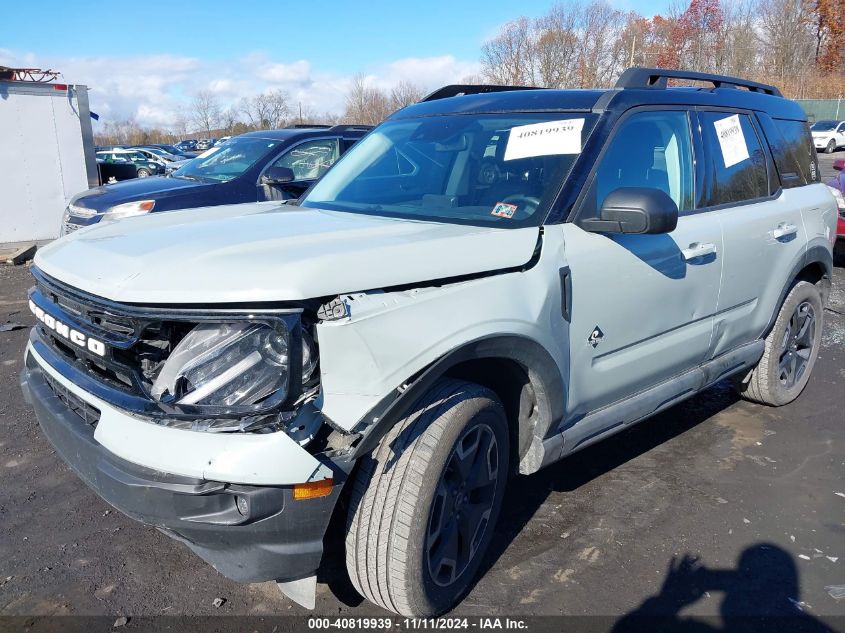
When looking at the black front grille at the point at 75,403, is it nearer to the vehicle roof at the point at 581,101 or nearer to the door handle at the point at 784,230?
the vehicle roof at the point at 581,101

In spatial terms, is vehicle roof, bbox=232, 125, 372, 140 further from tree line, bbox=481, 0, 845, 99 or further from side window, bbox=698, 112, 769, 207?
tree line, bbox=481, 0, 845, 99

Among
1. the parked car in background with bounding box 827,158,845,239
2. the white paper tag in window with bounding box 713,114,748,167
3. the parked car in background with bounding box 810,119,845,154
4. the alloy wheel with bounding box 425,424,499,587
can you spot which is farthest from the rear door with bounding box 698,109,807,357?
the parked car in background with bounding box 810,119,845,154

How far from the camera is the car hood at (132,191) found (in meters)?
7.19

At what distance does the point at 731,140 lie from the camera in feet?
12.7

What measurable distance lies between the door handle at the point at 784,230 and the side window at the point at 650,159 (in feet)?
2.80

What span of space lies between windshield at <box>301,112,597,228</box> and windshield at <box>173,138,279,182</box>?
4.20 m

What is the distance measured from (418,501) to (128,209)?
19.2 feet

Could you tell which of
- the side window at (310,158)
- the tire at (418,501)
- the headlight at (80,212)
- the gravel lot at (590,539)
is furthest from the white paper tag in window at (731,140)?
the headlight at (80,212)

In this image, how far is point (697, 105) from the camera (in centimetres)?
363

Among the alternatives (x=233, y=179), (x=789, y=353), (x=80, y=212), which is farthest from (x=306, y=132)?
(x=789, y=353)

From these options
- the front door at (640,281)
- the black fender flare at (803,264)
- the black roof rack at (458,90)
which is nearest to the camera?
the front door at (640,281)

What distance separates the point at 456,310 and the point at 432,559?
914 mm

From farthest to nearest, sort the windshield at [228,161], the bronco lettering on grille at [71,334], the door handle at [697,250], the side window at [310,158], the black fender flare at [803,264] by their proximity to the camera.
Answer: the side window at [310,158]
the windshield at [228,161]
the black fender flare at [803,264]
the door handle at [697,250]
the bronco lettering on grille at [71,334]

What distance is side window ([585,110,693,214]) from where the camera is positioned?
306cm
